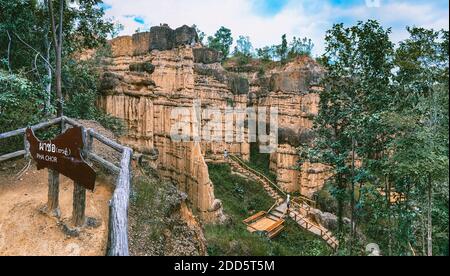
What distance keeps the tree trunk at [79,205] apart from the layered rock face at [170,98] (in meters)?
9.00

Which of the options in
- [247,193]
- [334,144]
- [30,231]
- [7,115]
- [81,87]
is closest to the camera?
[30,231]

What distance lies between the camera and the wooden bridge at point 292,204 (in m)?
16.2

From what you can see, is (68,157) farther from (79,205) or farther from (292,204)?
(292,204)

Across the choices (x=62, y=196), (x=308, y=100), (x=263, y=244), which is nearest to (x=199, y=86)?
(x=308, y=100)

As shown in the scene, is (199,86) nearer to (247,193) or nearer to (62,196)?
(247,193)

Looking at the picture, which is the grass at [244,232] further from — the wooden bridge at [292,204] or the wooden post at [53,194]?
the wooden post at [53,194]

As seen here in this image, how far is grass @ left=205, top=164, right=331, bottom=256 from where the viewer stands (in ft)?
35.2

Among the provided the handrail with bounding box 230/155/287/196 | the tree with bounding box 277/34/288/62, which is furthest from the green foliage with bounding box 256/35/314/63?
the handrail with bounding box 230/155/287/196

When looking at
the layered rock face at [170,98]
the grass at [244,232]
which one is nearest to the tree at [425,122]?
the grass at [244,232]

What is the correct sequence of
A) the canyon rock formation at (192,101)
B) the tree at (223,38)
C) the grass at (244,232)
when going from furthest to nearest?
the tree at (223,38)
the canyon rock formation at (192,101)
the grass at (244,232)

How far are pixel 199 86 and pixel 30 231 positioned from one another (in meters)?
19.5

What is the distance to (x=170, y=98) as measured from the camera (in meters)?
16.3

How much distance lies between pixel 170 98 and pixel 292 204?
10.9 meters
